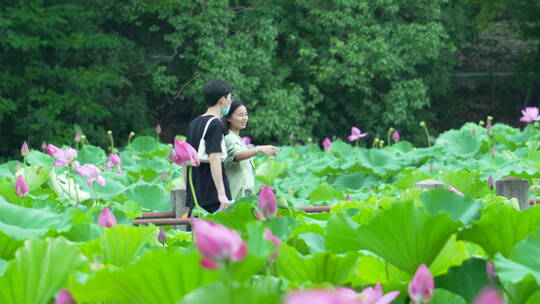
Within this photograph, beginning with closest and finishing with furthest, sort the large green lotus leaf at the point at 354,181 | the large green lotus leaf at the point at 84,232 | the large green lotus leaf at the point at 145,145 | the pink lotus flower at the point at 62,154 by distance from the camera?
the large green lotus leaf at the point at 84,232 → the pink lotus flower at the point at 62,154 → the large green lotus leaf at the point at 354,181 → the large green lotus leaf at the point at 145,145

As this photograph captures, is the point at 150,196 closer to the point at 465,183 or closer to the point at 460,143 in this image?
the point at 465,183

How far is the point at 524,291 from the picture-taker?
1.14 meters

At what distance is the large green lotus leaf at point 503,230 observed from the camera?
119cm

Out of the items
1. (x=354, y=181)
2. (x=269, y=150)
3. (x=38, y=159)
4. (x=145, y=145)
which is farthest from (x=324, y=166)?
(x=269, y=150)

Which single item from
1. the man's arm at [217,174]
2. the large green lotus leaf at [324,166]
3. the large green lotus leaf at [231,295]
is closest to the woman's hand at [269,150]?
the man's arm at [217,174]

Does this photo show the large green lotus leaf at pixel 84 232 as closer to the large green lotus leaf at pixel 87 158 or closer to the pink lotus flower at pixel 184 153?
the pink lotus flower at pixel 184 153

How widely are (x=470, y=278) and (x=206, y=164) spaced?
2.34 m

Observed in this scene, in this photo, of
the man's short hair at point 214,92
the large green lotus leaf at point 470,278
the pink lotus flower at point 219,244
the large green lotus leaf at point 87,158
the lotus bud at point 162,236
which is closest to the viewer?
the pink lotus flower at point 219,244

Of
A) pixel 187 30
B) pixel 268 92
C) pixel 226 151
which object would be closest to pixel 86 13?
pixel 187 30

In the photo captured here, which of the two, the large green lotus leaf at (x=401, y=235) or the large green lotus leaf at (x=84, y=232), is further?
the large green lotus leaf at (x=84, y=232)

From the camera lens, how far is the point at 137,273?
0.93 metres

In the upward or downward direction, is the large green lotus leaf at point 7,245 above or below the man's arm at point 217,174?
above

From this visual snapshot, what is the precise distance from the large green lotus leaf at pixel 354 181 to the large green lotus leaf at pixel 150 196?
197 centimetres

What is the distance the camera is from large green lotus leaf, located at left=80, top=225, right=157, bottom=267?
121 centimetres
